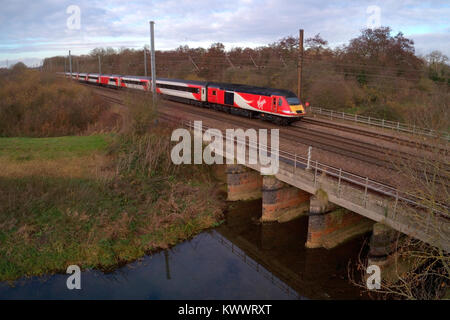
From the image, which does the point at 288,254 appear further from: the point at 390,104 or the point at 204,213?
the point at 390,104

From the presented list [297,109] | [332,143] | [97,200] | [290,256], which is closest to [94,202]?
[97,200]

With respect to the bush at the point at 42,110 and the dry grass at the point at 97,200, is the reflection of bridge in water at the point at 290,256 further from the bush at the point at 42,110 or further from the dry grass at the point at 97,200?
the bush at the point at 42,110

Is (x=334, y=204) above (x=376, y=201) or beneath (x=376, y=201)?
beneath

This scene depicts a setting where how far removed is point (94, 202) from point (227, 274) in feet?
22.5

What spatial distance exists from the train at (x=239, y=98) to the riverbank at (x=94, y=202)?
249 inches

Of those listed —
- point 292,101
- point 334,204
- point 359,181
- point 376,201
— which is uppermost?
point 292,101

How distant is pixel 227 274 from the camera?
12.1m

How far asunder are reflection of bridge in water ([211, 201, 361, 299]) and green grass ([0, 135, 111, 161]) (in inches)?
361

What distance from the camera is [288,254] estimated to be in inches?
523

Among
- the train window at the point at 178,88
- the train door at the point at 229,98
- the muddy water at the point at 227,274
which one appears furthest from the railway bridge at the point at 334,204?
the train window at the point at 178,88

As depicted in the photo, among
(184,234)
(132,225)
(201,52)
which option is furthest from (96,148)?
(201,52)

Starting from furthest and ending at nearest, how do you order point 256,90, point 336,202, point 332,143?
point 256,90
point 332,143
point 336,202

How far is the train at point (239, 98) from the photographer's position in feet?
71.2

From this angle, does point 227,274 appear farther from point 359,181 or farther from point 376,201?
point 359,181
